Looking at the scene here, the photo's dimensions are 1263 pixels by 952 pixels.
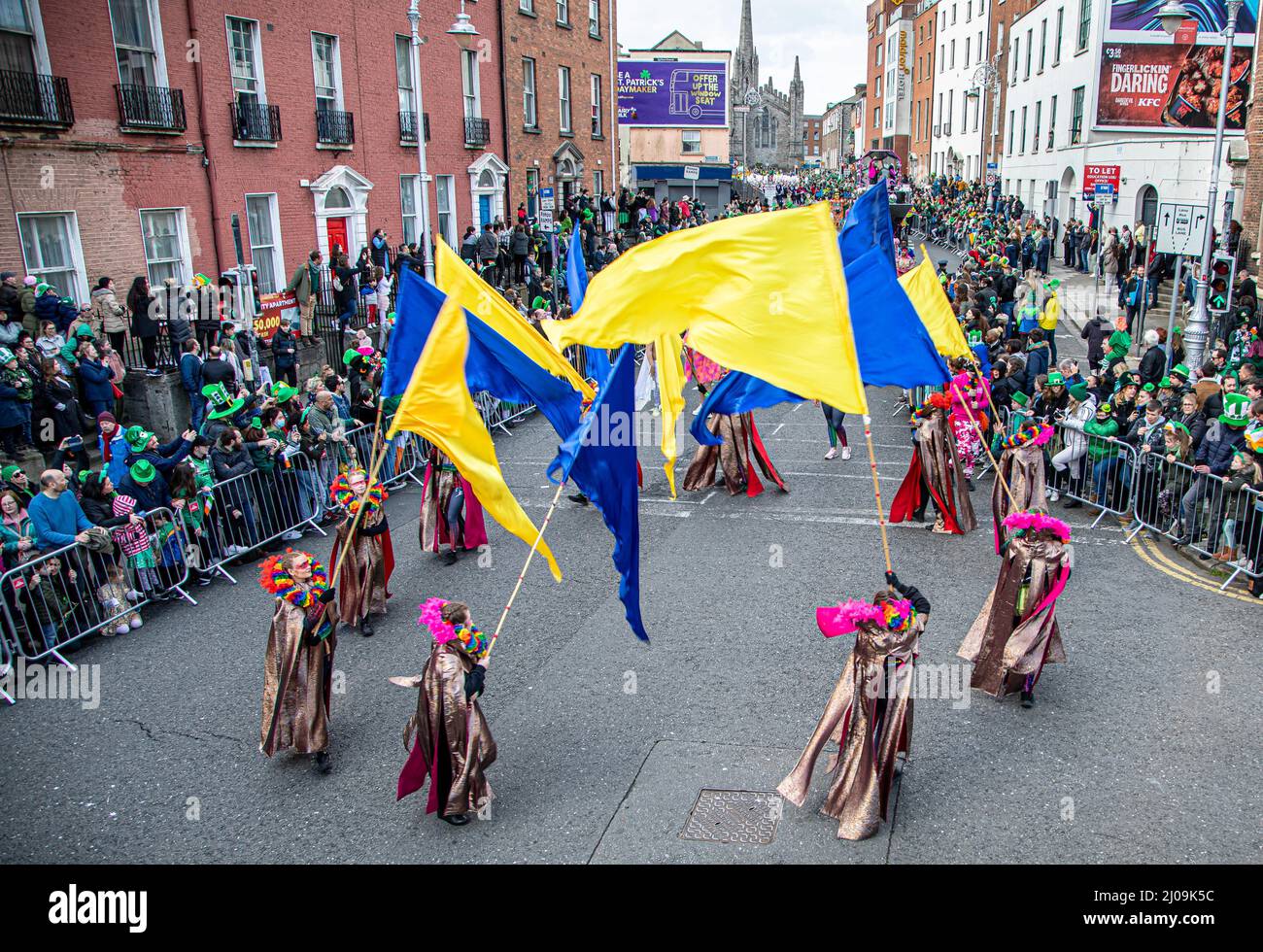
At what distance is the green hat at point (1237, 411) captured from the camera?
984cm

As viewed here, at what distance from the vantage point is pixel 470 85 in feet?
88.7

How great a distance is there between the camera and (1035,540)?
758 centimetres

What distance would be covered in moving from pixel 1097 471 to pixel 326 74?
18.1m

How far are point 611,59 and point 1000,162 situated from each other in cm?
1995

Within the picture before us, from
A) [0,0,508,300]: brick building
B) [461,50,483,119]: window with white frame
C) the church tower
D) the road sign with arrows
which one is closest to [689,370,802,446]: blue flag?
the road sign with arrows

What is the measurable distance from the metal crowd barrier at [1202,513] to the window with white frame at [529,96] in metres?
23.9

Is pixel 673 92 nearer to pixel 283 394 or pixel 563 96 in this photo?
pixel 563 96

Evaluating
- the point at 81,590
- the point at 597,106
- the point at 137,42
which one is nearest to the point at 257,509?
the point at 81,590

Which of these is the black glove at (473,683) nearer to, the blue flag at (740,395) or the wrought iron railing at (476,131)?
the blue flag at (740,395)

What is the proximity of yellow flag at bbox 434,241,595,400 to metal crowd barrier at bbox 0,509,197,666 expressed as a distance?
4.31 meters

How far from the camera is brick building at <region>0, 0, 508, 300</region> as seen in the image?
14734mm
